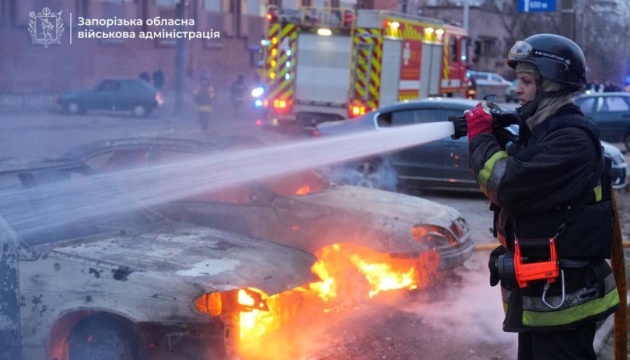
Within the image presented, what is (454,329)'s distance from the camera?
21.1 feet

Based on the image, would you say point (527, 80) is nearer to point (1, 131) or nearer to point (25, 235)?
point (25, 235)

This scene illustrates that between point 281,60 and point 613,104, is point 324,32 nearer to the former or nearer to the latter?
point 281,60

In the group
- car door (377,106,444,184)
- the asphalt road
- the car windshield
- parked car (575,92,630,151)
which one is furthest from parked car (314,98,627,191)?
parked car (575,92,630,151)

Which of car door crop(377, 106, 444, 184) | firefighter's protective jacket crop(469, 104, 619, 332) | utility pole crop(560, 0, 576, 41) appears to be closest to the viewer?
firefighter's protective jacket crop(469, 104, 619, 332)

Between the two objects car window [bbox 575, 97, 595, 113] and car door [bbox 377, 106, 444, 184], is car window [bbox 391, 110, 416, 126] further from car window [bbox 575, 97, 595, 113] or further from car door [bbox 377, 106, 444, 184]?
car window [bbox 575, 97, 595, 113]

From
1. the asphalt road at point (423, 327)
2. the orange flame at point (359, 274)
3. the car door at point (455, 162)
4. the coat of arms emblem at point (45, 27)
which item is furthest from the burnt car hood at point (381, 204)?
the coat of arms emblem at point (45, 27)

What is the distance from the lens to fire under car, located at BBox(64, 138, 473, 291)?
22.0 feet

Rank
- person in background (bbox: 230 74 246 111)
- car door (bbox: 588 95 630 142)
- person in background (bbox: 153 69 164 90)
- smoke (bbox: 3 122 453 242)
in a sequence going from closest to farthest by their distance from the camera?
smoke (bbox: 3 122 453 242) → car door (bbox: 588 95 630 142) → person in background (bbox: 153 69 164 90) → person in background (bbox: 230 74 246 111)

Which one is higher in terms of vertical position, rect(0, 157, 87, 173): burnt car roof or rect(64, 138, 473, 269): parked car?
rect(0, 157, 87, 173): burnt car roof

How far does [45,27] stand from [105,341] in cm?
1422

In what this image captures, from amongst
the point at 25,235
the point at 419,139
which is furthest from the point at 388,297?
the point at 25,235

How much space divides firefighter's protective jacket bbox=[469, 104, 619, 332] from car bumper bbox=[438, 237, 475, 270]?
3.51 m

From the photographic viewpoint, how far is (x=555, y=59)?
3.45 m

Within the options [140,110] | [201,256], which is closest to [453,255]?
[201,256]
